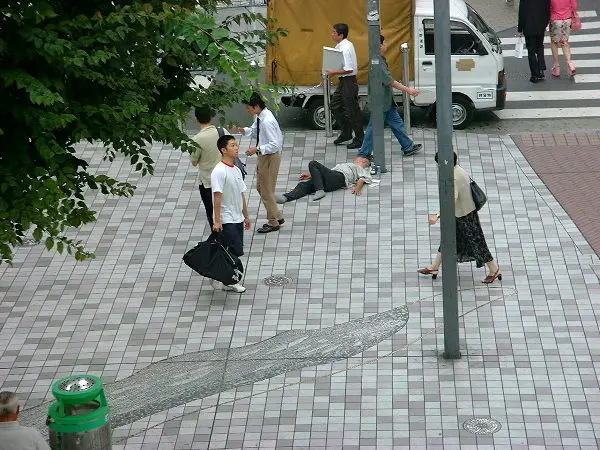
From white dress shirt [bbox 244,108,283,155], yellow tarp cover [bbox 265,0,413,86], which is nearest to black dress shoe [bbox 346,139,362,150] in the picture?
yellow tarp cover [bbox 265,0,413,86]

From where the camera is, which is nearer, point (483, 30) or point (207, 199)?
point (207, 199)

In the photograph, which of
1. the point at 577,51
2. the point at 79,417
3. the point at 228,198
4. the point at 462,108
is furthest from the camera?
the point at 577,51

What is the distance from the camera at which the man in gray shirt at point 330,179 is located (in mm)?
15594

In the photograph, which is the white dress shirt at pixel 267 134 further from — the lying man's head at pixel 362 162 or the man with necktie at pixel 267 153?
the lying man's head at pixel 362 162

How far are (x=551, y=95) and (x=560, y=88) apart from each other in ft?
1.33

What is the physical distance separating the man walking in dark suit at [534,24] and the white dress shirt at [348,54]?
454 cm

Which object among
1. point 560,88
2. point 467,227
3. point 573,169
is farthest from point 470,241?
point 560,88

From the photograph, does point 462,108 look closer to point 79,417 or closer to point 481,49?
point 481,49

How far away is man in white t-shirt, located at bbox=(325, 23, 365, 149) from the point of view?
16.8m

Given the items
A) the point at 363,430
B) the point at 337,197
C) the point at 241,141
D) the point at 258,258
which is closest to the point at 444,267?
the point at 363,430

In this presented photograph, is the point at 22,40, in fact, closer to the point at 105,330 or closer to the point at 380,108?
the point at 105,330

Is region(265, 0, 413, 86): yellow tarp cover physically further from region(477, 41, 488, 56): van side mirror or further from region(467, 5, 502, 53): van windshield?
region(467, 5, 502, 53): van windshield

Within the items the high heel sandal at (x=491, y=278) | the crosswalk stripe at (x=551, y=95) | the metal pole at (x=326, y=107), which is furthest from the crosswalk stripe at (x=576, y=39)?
the high heel sandal at (x=491, y=278)

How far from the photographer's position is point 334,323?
12.2m
